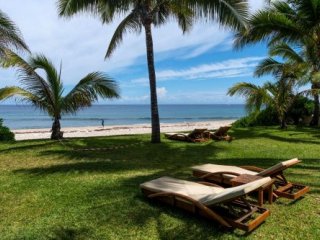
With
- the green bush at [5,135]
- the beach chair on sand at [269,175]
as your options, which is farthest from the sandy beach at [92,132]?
the beach chair on sand at [269,175]

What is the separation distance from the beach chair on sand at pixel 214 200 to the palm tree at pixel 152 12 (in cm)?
629

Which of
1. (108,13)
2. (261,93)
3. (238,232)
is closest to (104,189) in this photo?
(238,232)

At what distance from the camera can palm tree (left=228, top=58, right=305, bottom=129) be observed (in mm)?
16797

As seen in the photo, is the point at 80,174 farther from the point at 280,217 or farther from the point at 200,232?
the point at 280,217

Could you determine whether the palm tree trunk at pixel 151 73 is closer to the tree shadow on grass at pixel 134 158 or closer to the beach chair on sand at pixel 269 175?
the tree shadow on grass at pixel 134 158

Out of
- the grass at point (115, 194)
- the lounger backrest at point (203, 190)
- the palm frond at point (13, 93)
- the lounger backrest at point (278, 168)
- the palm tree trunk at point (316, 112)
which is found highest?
the palm frond at point (13, 93)

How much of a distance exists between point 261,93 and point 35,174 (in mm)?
12727

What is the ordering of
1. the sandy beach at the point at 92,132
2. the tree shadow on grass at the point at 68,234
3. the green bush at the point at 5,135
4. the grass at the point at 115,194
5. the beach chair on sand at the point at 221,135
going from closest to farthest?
1. the tree shadow on grass at the point at 68,234
2. the grass at the point at 115,194
3. the beach chair on sand at the point at 221,135
4. the green bush at the point at 5,135
5. the sandy beach at the point at 92,132

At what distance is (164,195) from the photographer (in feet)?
16.4

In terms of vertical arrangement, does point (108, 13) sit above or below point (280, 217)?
above

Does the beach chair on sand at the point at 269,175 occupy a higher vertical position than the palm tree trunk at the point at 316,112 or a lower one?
lower

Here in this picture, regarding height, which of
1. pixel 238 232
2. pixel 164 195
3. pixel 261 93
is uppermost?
pixel 261 93

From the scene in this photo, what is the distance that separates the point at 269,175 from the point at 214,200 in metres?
1.69

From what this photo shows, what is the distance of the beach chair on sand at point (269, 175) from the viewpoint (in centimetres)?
545
